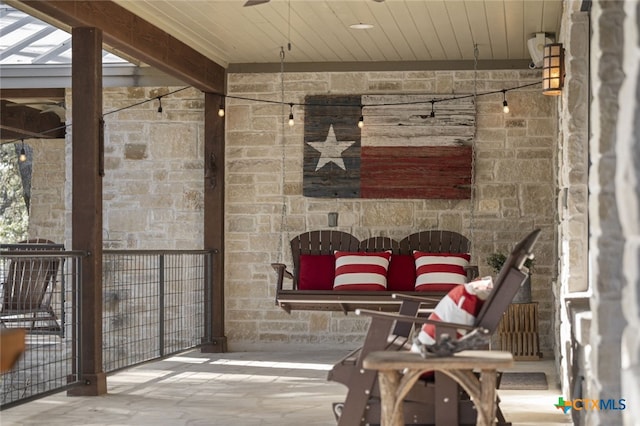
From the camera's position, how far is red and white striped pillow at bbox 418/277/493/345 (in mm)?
4734

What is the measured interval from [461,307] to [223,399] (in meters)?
2.71

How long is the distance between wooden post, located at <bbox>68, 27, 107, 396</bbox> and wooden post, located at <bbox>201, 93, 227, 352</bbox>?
2914 millimetres

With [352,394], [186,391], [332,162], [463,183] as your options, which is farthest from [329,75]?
[352,394]

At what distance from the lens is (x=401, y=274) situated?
9.13 m

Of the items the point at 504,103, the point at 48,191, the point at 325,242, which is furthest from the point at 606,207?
the point at 48,191

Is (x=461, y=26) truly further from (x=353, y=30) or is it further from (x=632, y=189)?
→ (x=632, y=189)

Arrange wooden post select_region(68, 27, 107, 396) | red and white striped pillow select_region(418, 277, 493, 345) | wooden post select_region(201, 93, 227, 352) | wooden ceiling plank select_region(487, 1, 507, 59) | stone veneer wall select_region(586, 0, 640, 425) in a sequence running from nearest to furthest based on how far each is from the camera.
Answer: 1. stone veneer wall select_region(586, 0, 640, 425)
2. red and white striped pillow select_region(418, 277, 493, 345)
3. wooden post select_region(68, 27, 107, 396)
4. wooden ceiling plank select_region(487, 1, 507, 59)
5. wooden post select_region(201, 93, 227, 352)

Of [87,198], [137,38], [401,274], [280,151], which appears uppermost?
[137,38]

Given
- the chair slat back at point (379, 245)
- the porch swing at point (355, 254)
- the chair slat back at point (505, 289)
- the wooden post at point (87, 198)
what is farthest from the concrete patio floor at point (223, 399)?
the chair slat back at point (505, 289)

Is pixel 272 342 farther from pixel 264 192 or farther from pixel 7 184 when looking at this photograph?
pixel 7 184

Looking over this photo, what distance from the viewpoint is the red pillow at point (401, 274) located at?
9094 mm

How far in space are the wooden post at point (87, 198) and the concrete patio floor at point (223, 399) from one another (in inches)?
11.4

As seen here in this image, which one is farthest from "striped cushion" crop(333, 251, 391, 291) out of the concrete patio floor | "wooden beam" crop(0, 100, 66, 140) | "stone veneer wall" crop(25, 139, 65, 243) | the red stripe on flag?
"stone veneer wall" crop(25, 139, 65, 243)

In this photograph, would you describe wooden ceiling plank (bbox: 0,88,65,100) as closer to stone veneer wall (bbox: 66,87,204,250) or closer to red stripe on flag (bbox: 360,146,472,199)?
stone veneer wall (bbox: 66,87,204,250)
